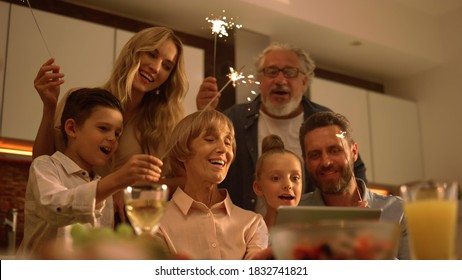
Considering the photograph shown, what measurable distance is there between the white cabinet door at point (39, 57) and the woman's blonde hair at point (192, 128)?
678 mm

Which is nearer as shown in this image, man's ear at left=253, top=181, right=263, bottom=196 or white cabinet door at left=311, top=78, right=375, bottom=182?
man's ear at left=253, top=181, right=263, bottom=196

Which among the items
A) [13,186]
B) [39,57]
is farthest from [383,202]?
[13,186]

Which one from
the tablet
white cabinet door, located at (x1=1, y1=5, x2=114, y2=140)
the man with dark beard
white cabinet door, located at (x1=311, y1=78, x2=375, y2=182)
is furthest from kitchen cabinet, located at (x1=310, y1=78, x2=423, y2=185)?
the tablet

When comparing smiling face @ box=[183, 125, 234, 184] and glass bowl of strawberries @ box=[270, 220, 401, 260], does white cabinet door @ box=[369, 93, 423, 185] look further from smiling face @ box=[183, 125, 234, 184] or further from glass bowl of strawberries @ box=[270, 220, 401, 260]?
glass bowl of strawberries @ box=[270, 220, 401, 260]

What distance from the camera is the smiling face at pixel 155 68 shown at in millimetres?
1469

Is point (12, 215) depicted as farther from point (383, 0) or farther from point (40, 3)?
point (383, 0)

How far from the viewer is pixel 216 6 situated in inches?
91.4

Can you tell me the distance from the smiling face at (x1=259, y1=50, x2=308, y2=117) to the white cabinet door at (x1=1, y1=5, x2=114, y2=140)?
0.54m

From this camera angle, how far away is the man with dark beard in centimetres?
143

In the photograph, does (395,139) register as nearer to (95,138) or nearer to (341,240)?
(95,138)

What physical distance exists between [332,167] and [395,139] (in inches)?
58.7

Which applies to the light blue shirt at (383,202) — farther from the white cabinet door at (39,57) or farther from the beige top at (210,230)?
the white cabinet door at (39,57)

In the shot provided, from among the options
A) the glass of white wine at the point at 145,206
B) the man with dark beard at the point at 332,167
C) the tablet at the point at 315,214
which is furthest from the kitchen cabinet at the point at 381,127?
the glass of white wine at the point at 145,206
